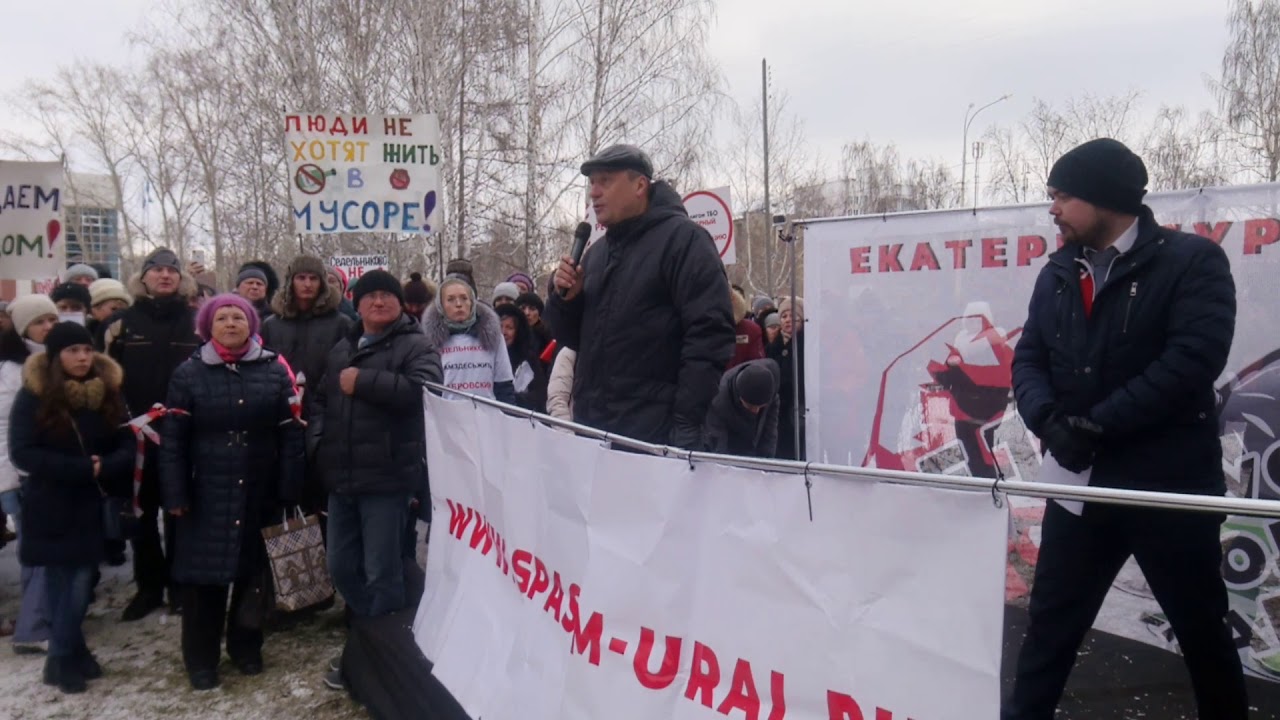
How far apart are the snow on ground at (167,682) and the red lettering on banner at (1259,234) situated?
4.28m

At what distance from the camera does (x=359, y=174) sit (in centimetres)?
771

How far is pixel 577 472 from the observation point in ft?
9.21

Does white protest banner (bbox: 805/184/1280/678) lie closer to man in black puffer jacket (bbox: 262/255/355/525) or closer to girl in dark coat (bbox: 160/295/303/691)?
man in black puffer jacket (bbox: 262/255/355/525)

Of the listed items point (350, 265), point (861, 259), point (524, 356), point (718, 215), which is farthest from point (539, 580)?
point (350, 265)

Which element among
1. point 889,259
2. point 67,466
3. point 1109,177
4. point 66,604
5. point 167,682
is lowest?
point 167,682

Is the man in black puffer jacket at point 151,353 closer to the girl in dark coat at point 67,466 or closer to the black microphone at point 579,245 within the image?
the girl in dark coat at point 67,466

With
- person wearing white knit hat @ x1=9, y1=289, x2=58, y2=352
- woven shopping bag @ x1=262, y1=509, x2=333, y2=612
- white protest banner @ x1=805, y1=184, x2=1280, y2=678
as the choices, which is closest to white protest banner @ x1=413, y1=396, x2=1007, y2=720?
woven shopping bag @ x1=262, y1=509, x2=333, y2=612

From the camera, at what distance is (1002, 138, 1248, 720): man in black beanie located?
2.64 meters

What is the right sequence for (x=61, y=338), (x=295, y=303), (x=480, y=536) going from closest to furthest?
(x=480, y=536) < (x=61, y=338) < (x=295, y=303)

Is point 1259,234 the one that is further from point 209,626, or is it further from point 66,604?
point 66,604

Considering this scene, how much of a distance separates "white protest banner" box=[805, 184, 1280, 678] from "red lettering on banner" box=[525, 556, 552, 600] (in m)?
2.60

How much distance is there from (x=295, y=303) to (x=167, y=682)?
2092 millimetres

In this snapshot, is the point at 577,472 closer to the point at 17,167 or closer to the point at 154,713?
the point at 154,713

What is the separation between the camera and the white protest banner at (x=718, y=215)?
8516mm
